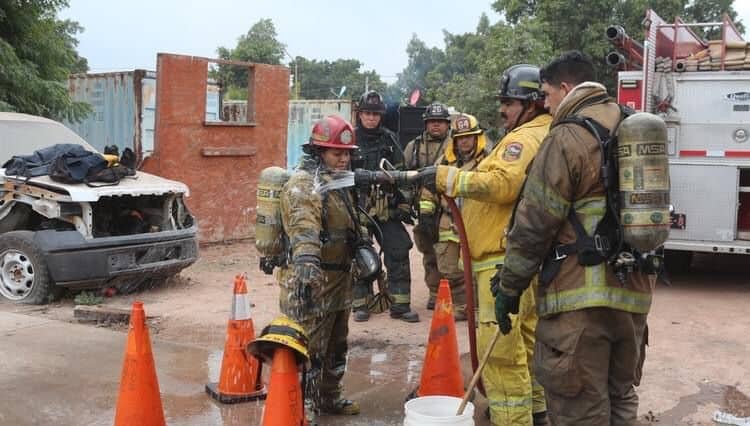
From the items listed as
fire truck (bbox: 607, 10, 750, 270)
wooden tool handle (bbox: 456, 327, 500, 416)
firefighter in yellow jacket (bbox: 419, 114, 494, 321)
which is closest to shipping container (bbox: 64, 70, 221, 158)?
firefighter in yellow jacket (bbox: 419, 114, 494, 321)

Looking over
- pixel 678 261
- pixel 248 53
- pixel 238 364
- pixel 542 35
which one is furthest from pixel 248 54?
pixel 238 364

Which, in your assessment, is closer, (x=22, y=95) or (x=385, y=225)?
(x=385, y=225)

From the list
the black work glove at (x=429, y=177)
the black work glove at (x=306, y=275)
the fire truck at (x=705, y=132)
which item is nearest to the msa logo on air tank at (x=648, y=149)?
the black work glove at (x=429, y=177)

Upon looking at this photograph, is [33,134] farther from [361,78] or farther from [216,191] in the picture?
[361,78]

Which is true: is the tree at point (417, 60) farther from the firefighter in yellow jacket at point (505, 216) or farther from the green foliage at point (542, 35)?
the firefighter in yellow jacket at point (505, 216)

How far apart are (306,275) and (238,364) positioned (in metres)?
1.38

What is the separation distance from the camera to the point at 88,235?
7.60 meters

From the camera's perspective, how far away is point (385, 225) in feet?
24.3

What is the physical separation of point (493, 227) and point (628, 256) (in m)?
1.05

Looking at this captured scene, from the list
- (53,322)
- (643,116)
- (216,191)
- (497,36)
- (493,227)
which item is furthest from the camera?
(497,36)

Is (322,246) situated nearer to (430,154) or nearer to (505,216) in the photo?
(505,216)

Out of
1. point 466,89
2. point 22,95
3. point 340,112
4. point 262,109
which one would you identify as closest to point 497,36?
point 466,89

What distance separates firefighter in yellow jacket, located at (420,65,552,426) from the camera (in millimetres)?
3895

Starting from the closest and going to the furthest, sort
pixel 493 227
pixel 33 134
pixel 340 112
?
pixel 493 227 < pixel 33 134 < pixel 340 112
